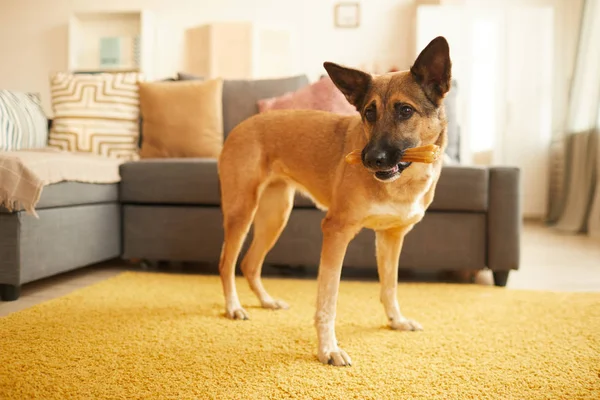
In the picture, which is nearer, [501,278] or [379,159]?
[379,159]

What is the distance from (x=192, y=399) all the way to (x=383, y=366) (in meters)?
0.51

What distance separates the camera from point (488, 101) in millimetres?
5684

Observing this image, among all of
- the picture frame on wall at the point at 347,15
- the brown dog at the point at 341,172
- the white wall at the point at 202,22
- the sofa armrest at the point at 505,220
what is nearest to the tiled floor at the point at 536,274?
the sofa armrest at the point at 505,220

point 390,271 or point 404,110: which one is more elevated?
point 404,110

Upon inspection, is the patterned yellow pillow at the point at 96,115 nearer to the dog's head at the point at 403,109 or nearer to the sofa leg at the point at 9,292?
the sofa leg at the point at 9,292

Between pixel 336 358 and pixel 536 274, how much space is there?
1.86 m

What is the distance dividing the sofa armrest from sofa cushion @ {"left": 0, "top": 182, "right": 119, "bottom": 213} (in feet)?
6.55

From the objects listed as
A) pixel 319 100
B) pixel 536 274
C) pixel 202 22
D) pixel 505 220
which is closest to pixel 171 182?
pixel 319 100

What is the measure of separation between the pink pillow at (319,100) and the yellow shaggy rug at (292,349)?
1.21 m

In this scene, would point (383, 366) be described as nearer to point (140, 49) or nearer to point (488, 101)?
point (488, 101)

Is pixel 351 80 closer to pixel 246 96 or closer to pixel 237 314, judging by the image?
pixel 237 314

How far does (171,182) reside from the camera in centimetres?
264

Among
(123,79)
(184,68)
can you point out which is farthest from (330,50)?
(123,79)

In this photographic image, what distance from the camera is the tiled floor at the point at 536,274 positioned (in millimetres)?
2165
